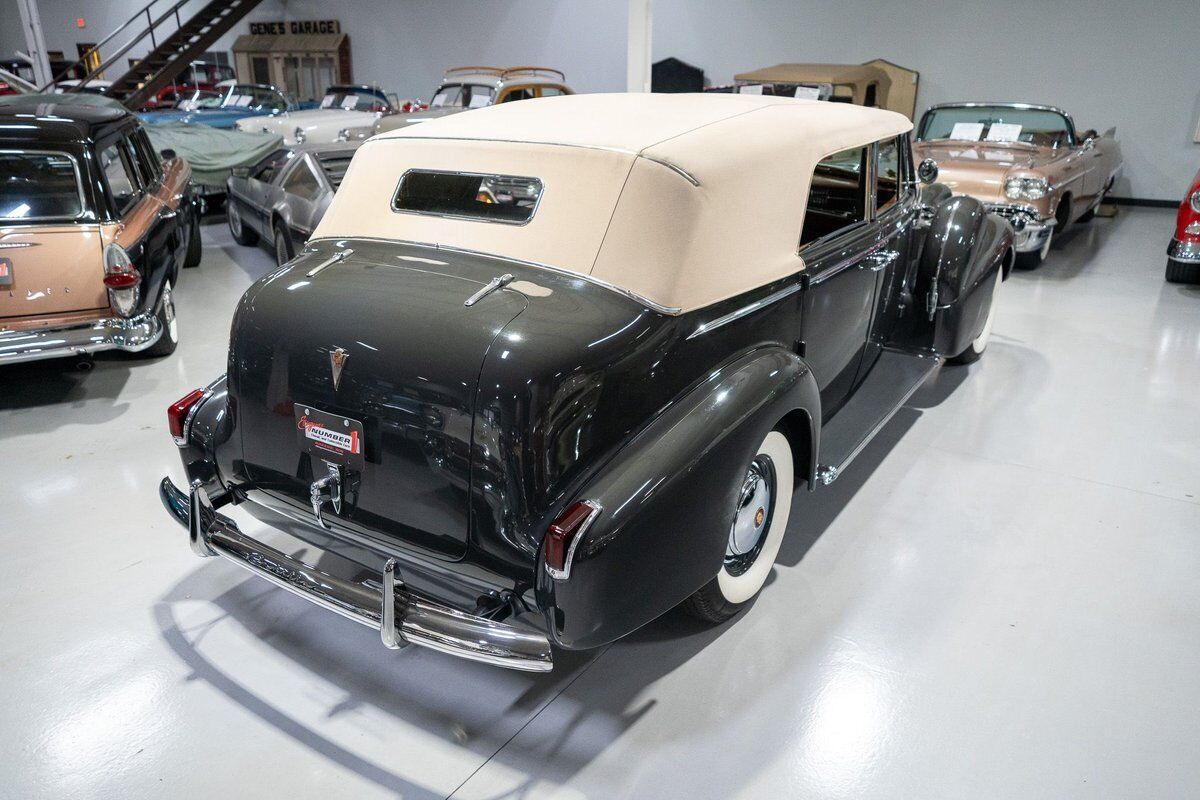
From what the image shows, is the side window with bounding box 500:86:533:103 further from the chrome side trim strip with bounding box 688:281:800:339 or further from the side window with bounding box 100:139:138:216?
the chrome side trim strip with bounding box 688:281:800:339

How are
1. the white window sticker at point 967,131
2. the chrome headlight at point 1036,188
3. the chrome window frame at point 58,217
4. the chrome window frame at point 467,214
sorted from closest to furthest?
the chrome window frame at point 467,214 → the chrome window frame at point 58,217 → the chrome headlight at point 1036,188 → the white window sticker at point 967,131

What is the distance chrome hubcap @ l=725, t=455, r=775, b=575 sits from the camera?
9.04 feet

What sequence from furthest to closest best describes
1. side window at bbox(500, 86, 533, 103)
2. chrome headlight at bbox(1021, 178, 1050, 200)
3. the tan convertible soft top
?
side window at bbox(500, 86, 533, 103)
chrome headlight at bbox(1021, 178, 1050, 200)
the tan convertible soft top

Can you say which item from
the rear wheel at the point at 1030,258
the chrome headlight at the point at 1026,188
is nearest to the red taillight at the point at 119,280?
the chrome headlight at the point at 1026,188

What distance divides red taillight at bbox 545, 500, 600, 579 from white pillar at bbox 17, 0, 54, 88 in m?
13.4

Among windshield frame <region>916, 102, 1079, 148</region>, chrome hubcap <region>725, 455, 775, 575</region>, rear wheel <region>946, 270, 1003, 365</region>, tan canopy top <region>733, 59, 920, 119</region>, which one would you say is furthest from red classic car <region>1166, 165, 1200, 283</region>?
chrome hubcap <region>725, 455, 775, 575</region>

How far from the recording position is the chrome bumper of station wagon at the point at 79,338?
4.25 metres

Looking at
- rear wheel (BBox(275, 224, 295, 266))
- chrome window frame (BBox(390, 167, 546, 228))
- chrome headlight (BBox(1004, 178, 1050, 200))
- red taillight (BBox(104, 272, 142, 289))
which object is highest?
chrome window frame (BBox(390, 167, 546, 228))

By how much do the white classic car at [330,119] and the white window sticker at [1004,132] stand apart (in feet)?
23.7

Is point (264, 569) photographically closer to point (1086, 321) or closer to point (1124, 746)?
point (1124, 746)

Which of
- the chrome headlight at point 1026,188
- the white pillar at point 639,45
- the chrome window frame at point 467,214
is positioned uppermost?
the white pillar at point 639,45

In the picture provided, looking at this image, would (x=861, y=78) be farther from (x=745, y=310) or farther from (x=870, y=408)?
(x=745, y=310)

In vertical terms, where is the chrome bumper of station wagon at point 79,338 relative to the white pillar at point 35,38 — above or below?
below

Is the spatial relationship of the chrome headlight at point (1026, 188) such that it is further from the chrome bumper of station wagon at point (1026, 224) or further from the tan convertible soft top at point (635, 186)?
the tan convertible soft top at point (635, 186)
